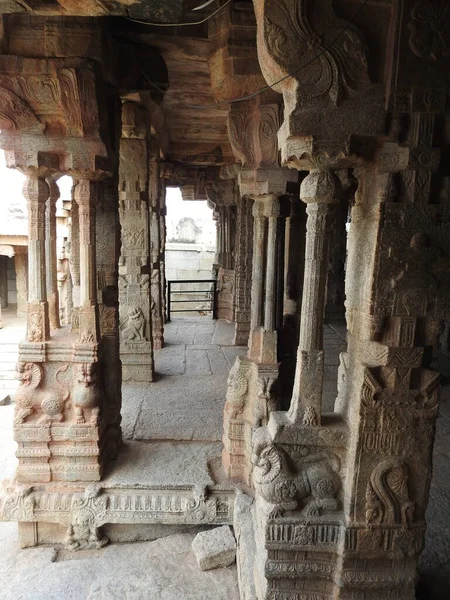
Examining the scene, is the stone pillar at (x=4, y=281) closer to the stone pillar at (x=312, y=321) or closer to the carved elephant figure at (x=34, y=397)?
the carved elephant figure at (x=34, y=397)

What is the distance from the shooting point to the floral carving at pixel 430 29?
7.43ft

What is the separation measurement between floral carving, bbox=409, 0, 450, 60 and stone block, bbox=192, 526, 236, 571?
3.68 meters

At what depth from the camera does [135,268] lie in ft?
20.6

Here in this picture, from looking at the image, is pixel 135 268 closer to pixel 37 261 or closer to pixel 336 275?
pixel 37 261

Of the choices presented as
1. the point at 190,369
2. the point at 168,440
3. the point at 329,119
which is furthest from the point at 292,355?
the point at 329,119

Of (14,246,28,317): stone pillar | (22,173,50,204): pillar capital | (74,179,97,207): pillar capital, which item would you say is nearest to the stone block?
(74,179,97,207): pillar capital

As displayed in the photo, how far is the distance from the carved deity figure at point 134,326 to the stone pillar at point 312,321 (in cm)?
396

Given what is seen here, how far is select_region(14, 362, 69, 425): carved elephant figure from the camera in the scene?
12.8ft

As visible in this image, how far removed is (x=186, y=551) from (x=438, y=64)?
3974mm

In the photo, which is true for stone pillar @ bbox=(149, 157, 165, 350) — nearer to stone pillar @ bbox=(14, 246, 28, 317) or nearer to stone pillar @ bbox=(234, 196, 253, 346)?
stone pillar @ bbox=(234, 196, 253, 346)

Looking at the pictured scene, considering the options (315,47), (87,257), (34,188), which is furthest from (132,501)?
(315,47)

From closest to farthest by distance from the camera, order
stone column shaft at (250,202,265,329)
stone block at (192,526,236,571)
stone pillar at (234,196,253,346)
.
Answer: stone block at (192,526,236,571), stone column shaft at (250,202,265,329), stone pillar at (234,196,253,346)

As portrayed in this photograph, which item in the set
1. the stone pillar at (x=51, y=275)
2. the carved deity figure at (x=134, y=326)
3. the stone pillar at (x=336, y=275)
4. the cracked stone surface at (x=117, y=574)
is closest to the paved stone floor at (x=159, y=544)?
the cracked stone surface at (x=117, y=574)

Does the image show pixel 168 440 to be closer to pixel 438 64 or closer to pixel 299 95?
pixel 299 95
